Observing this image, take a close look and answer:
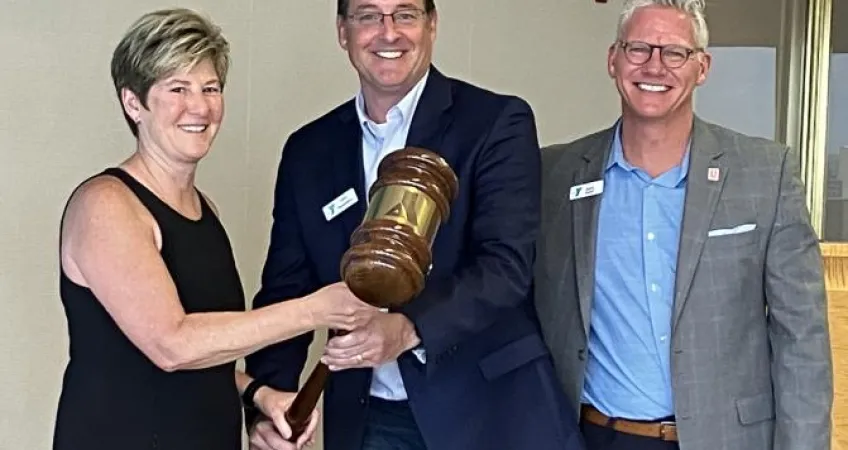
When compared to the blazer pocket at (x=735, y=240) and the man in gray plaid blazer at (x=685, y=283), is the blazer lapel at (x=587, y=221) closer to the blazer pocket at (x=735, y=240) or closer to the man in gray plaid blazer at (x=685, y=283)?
the man in gray plaid blazer at (x=685, y=283)

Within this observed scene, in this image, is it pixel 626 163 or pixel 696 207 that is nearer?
pixel 696 207

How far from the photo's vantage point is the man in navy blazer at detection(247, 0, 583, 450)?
1832 millimetres

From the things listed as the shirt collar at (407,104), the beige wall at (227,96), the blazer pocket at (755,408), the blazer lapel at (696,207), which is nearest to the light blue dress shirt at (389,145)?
the shirt collar at (407,104)

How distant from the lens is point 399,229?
1.47m

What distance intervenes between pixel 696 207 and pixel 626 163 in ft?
0.58

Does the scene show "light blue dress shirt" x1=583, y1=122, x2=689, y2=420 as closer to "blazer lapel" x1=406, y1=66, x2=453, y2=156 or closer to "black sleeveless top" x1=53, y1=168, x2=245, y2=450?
"blazer lapel" x1=406, y1=66, x2=453, y2=156

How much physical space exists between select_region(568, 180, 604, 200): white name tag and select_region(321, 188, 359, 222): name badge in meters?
0.47

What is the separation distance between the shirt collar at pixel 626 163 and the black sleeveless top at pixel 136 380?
0.82 meters

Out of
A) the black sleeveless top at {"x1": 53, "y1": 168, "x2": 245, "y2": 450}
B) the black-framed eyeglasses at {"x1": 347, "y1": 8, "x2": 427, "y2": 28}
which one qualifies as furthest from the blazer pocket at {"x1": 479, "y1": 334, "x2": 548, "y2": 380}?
the black-framed eyeglasses at {"x1": 347, "y1": 8, "x2": 427, "y2": 28}

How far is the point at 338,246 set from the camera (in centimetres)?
199

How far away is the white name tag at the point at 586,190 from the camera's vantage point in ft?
6.99

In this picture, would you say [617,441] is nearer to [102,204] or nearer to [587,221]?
[587,221]

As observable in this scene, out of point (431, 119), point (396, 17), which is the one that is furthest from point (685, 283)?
point (396, 17)

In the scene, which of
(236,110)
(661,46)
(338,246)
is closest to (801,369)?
(661,46)
